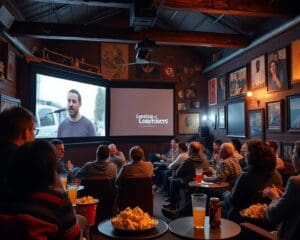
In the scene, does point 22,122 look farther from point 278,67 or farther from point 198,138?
point 198,138

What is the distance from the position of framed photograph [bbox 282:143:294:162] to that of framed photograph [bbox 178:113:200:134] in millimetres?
4421

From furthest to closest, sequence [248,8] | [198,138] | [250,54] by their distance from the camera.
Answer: [198,138] → [250,54] → [248,8]

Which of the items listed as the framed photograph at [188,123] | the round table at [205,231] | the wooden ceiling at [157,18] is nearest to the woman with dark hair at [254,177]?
the round table at [205,231]

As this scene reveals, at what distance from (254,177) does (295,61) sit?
333cm

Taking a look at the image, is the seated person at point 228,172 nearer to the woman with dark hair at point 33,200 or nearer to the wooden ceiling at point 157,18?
the wooden ceiling at point 157,18

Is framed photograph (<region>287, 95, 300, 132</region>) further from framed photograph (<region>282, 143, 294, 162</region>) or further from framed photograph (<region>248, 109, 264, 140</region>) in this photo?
framed photograph (<region>248, 109, 264, 140</region>)

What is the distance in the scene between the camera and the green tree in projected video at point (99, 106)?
28.6ft

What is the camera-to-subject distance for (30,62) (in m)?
6.52

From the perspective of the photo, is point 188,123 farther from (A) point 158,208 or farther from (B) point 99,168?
(B) point 99,168

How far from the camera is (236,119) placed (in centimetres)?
759

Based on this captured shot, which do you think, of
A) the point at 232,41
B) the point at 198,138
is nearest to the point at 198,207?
the point at 232,41

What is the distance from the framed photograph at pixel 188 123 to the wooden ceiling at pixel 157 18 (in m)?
2.71

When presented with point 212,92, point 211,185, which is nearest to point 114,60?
point 212,92

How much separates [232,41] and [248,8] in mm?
1504
